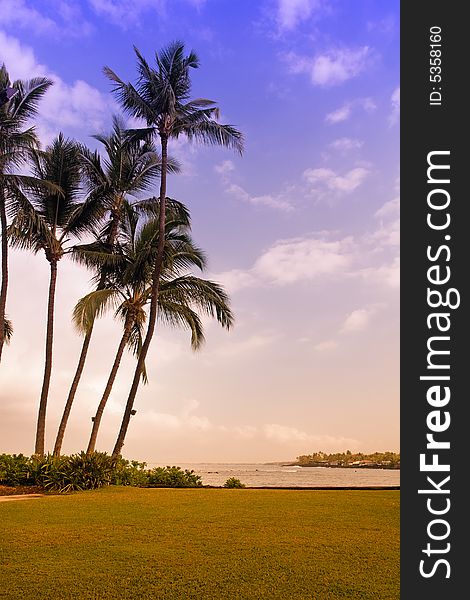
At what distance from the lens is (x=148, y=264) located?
61.3 feet

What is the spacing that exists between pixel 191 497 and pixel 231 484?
162 inches

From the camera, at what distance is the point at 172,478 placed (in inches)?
650

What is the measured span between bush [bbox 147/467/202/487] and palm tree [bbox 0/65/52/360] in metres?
6.20

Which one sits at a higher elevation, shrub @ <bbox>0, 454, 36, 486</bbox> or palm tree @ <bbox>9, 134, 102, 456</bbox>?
palm tree @ <bbox>9, 134, 102, 456</bbox>

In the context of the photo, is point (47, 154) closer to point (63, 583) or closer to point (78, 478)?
point (78, 478)

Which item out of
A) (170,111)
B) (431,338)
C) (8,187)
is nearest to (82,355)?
(8,187)

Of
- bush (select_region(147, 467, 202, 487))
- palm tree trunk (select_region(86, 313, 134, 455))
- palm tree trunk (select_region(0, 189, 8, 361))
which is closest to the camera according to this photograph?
bush (select_region(147, 467, 202, 487))

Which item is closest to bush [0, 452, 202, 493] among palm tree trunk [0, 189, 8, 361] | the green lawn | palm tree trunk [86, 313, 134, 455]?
palm tree trunk [86, 313, 134, 455]

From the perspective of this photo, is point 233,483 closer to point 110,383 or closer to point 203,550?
point 110,383

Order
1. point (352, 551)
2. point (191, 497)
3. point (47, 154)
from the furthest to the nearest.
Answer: point (47, 154) → point (191, 497) → point (352, 551)

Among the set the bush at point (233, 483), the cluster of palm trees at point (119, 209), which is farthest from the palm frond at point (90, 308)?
the bush at point (233, 483)

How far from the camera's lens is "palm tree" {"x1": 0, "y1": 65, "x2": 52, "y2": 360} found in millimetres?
18609

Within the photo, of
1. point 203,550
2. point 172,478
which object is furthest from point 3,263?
point 203,550

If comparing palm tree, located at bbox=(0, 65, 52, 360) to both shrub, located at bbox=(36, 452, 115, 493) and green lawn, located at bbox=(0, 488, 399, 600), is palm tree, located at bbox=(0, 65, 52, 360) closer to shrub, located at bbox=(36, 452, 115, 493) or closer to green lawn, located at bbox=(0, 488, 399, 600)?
shrub, located at bbox=(36, 452, 115, 493)
